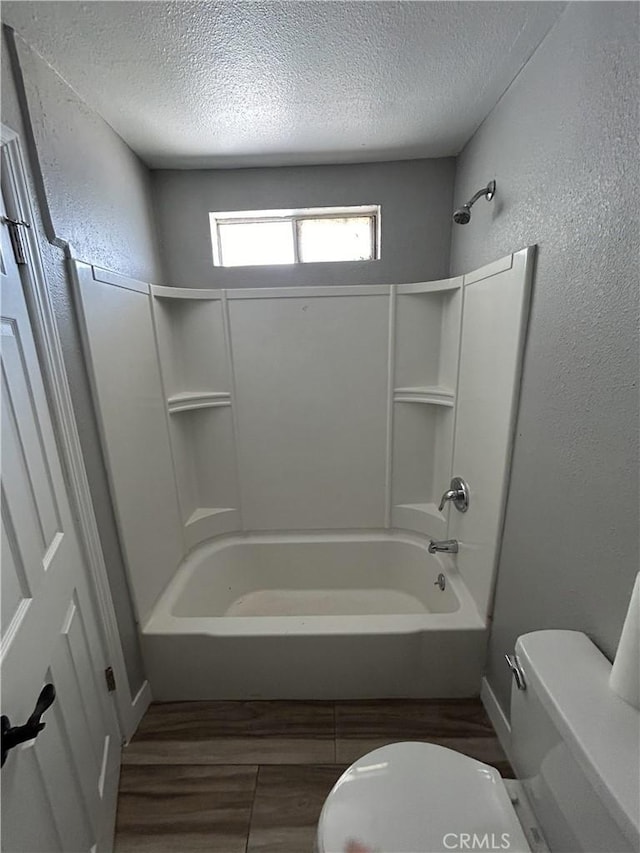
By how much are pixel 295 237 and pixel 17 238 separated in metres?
1.31

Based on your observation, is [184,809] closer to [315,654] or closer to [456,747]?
[315,654]

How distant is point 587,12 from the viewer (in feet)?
2.87

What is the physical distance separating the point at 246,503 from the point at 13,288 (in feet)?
5.00

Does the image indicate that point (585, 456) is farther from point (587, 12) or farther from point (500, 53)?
point (500, 53)

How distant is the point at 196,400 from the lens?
196 centimetres

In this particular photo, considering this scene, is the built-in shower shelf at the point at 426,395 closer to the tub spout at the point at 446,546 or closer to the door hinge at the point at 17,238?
the tub spout at the point at 446,546

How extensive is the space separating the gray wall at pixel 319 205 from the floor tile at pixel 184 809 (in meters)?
2.10

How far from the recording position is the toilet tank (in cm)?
63

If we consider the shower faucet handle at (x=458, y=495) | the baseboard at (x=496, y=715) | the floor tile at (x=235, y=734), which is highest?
the shower faucet handle at (x=458, y=495)

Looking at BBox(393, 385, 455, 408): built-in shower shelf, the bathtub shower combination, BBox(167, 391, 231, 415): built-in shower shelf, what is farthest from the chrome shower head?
BBox(167, 391, 231, 415): built-in shower shelf

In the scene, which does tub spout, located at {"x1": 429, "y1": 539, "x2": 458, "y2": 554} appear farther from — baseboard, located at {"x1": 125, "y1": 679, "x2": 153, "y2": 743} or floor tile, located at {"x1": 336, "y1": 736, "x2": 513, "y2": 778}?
baseboard, located at {"x1": 125, "y1": 679, "x2": 153, "y2": 743}

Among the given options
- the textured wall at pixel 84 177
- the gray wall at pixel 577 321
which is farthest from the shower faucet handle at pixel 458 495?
the textured wall at pixel 84 177

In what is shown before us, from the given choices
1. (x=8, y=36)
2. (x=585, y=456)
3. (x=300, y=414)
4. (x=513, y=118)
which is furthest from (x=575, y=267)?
(x=8, y=36)

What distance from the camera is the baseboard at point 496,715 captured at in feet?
4.48
